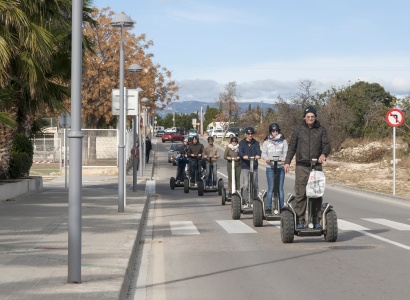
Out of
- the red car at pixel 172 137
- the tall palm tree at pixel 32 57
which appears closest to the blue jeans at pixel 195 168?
the tall palm tree at pixel 32 57

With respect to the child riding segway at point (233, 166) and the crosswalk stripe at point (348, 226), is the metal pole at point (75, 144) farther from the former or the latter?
the child riding segway at point (233, 166)

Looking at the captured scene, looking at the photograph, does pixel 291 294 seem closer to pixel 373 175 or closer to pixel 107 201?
pixel 107 201

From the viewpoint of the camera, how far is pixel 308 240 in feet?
45.7

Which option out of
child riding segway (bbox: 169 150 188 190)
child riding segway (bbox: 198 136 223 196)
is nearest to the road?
child riding segway (bbox: 198 136 223 196)

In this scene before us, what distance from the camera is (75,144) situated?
8586mm

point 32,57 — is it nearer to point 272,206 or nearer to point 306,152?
point 272,206

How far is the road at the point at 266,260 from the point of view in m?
9.31

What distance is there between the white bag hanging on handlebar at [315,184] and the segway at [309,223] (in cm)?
27

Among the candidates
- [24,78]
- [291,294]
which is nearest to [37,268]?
[291,294]

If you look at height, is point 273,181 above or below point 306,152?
below

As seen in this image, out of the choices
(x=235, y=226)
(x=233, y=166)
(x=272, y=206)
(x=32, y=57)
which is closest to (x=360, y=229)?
(x=272, y=206)

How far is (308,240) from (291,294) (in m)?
4.93

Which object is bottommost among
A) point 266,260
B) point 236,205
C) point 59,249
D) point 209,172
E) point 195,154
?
point 266,260

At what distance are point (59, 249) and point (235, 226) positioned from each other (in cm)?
542
